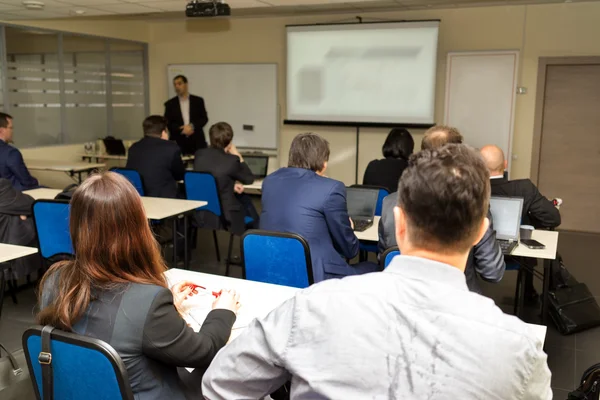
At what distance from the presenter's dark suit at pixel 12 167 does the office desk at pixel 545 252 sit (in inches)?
156

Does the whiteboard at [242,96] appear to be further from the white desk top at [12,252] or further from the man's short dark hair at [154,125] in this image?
the white desk top at [12,252]

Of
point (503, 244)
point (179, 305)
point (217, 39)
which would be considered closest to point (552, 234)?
point (503, 244)

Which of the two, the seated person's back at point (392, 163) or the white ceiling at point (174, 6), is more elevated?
the white ceiling at point (174, 6)

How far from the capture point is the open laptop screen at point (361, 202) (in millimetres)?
3719

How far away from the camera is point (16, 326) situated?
11.8 ft

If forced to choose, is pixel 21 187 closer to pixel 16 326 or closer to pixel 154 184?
pixel 154 184

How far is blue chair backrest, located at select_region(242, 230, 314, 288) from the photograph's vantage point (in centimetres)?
254

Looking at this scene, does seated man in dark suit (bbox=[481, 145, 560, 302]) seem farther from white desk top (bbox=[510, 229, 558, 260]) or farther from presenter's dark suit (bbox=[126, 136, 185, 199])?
presenter's dark suit (bbox=[126, 136, 185, 199])

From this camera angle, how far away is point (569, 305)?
363 cm

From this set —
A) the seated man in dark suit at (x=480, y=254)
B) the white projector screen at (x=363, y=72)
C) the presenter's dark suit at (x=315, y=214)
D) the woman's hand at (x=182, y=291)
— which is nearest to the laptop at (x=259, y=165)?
the white projector screen at (x=363, y=72)

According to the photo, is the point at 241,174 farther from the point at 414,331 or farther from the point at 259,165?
the point at 414,331

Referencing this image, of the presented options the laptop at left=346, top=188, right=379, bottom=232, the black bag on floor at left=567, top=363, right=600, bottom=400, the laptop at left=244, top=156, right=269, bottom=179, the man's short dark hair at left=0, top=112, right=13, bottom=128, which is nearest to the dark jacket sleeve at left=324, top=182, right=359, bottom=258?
the laptop at left=346, top=188, right=379, bottom=232

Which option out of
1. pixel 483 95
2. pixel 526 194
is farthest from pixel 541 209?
pixel 483 95

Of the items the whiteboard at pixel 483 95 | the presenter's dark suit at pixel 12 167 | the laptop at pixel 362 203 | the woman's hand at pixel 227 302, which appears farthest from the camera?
the whiteboard at pixel 483 95
